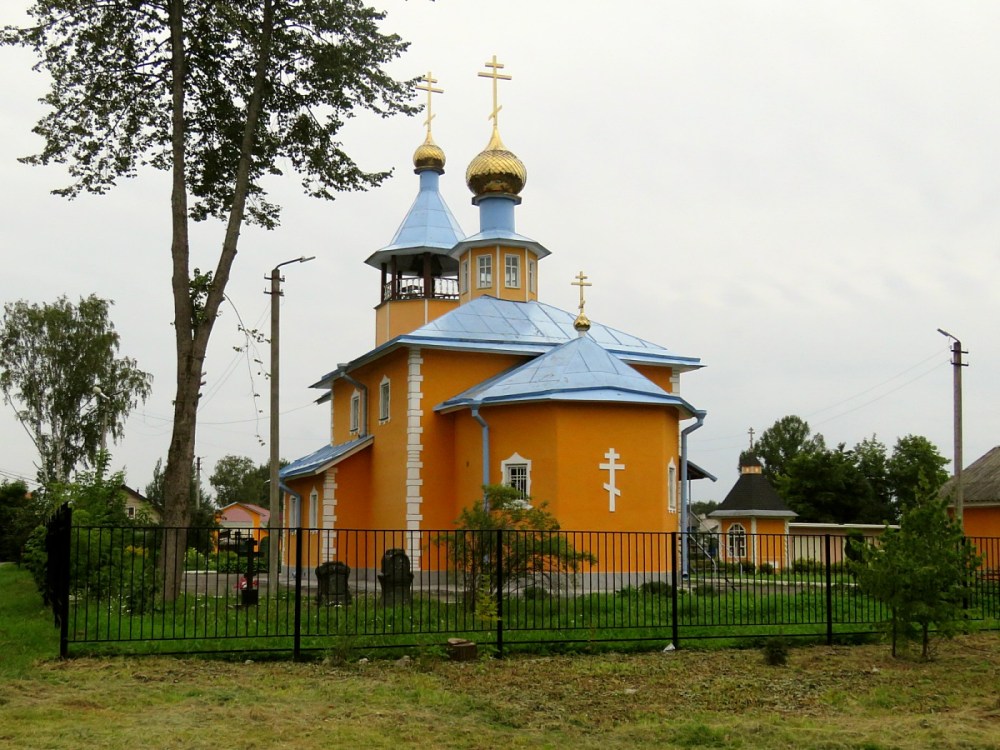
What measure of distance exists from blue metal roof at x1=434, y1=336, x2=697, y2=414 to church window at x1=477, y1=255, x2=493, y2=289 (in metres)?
4.79

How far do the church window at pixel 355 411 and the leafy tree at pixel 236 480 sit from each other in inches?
1981

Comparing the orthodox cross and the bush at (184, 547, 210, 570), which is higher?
the orthodox cross

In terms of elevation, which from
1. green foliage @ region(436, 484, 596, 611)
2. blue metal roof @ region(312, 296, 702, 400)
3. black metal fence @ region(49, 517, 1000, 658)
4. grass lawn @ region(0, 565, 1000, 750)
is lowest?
grass lawn @ region(0, 565, 1000, 750)

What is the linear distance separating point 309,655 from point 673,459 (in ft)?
33.0

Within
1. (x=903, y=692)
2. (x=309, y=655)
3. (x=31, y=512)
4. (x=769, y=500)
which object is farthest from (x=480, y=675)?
(x=31, y=512)

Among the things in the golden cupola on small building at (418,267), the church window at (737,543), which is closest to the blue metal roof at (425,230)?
the golden cupola on small building at (418,267)

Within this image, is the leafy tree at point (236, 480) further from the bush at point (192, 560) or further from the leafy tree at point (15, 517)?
the bush at point (192, 560)

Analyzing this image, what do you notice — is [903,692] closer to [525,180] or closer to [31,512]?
[525,180]

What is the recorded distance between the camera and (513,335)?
21734 millimetres

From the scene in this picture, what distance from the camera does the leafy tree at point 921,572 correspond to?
10.4 m

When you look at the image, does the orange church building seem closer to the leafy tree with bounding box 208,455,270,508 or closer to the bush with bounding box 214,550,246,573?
the bush with bounding box 214,550,246,573

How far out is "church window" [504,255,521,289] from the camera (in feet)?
79.1

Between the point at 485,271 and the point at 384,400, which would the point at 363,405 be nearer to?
the point at 384,400

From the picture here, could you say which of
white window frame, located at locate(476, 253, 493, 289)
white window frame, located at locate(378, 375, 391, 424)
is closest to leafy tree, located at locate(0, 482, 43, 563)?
white window frame, located at locate(378, 375, 391, 424)
